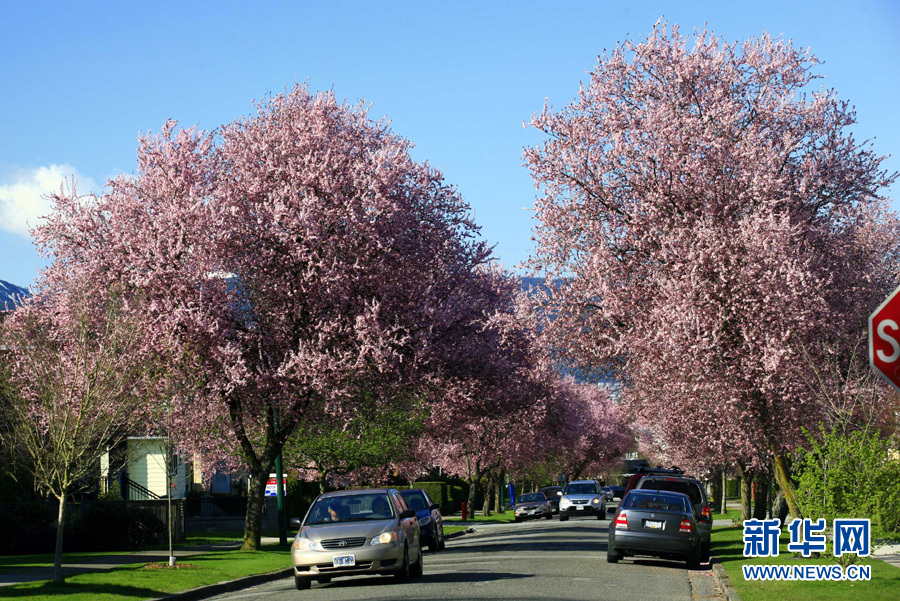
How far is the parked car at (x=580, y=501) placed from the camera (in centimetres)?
5766

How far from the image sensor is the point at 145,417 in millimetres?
24984

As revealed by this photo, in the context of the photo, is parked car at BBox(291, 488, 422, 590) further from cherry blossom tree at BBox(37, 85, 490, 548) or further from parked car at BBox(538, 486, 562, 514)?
parked car at BBox(538, 486, 562, 514)

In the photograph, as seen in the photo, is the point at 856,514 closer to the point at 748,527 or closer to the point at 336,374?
the point at 748,527

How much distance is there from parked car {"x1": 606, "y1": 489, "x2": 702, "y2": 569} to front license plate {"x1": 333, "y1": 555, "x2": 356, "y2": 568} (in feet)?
21.9

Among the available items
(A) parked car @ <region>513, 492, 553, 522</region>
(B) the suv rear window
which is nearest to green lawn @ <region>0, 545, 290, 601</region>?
(B) the suv rear window

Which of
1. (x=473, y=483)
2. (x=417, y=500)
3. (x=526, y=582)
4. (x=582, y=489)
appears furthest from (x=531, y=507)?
(x=526, y=582)

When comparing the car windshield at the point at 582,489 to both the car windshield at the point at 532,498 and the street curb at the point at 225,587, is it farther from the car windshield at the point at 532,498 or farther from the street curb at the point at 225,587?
the street curb at the point at 225,587

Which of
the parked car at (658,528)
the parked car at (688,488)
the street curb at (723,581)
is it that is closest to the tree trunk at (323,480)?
the parked car at (688,488)

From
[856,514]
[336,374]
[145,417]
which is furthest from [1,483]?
[856,514]

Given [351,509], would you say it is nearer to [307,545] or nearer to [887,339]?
[307,545]

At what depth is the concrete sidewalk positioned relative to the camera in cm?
2037

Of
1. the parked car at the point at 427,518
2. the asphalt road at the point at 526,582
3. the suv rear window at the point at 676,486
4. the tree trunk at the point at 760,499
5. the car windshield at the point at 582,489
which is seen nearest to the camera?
the asphalt road at the point at 526,582

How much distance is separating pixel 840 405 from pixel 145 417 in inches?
586

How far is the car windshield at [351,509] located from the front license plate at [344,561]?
0.96m
